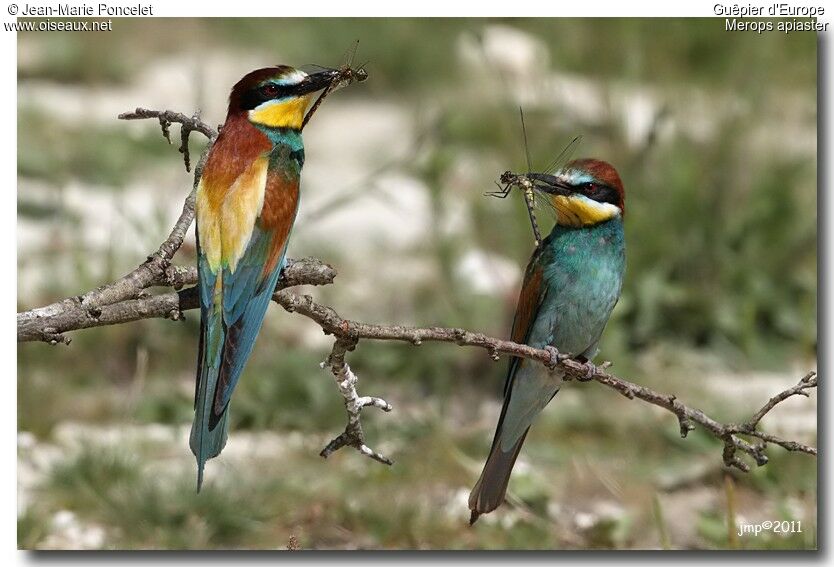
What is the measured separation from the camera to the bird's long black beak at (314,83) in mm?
1804

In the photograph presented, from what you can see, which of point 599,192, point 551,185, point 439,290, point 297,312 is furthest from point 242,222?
point 439,290

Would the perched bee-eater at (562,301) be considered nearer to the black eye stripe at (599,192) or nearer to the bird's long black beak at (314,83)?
the black eye stripe at (599,192)

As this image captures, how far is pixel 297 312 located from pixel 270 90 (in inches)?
13.1

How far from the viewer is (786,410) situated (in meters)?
3.48

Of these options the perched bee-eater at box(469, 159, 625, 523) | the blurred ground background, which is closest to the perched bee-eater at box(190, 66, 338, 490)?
the perched bee-eater at box(469, 159, 625, 523)

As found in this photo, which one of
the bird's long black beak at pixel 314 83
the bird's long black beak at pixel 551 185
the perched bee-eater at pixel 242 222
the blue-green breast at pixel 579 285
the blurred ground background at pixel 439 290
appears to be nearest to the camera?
the perched bee-eater at pixel 242 222

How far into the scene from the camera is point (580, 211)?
221cm

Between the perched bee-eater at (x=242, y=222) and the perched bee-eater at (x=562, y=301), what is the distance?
0.54m

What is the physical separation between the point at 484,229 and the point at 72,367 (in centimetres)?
136

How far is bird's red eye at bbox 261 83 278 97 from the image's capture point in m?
1.83

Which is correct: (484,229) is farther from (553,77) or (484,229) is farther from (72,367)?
(72,367)

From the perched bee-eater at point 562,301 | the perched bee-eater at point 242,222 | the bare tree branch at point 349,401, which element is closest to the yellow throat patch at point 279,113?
the perched bee-eater at point 242,222

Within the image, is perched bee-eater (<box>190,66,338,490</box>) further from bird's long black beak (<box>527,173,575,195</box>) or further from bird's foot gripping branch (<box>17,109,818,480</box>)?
bird's long black beak (<box>527,173,575,195</box>)

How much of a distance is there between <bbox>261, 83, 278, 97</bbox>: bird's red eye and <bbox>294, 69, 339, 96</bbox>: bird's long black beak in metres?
0.03
